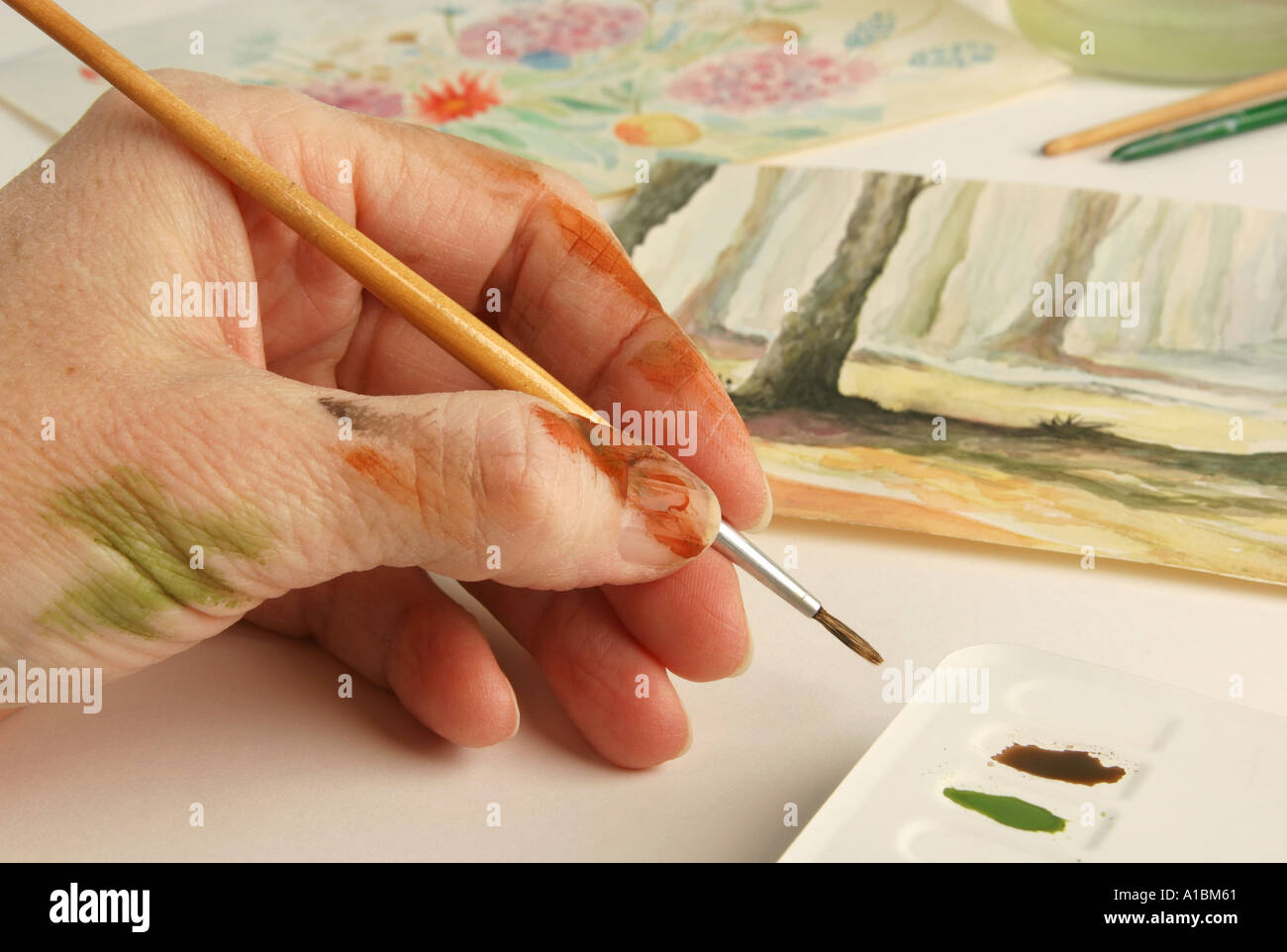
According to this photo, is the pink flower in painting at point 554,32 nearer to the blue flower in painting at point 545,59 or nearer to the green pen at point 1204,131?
the blue flower in painting at point 545,59

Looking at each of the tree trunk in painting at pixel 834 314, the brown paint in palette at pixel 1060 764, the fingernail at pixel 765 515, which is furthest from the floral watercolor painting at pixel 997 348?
the brown paint in palette at pixel 1060 764

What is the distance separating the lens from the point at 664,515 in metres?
0.68

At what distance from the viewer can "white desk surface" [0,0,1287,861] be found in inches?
27.8

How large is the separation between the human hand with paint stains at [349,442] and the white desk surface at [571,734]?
3 cm

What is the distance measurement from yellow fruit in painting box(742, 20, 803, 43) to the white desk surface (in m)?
0.85

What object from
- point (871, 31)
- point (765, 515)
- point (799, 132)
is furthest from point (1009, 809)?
point (871, 31)

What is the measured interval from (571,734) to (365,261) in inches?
11.5

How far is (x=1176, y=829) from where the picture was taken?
64cm

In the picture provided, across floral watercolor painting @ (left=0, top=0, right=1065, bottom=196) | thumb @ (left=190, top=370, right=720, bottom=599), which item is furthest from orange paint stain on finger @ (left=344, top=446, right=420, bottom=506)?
floral watercolor painting @ (left=0, top=0, right=1065, bottom=196)

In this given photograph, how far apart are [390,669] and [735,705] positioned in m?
0.20

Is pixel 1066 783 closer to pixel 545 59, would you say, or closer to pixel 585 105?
pixel 585 105

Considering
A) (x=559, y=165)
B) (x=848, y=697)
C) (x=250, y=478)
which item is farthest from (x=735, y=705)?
(x=559, y=165)

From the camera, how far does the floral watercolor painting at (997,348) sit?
0.93 metres

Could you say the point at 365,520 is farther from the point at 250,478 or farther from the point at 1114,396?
the point at 1114,396
